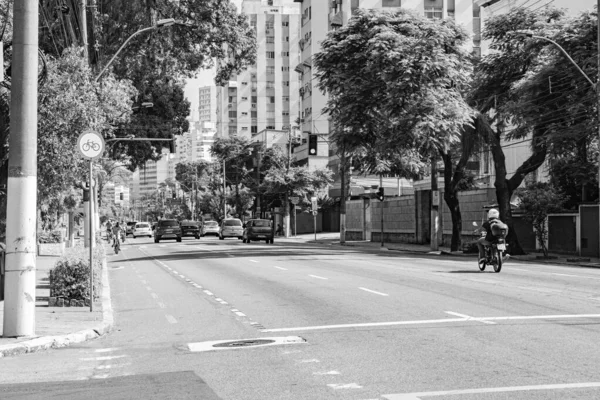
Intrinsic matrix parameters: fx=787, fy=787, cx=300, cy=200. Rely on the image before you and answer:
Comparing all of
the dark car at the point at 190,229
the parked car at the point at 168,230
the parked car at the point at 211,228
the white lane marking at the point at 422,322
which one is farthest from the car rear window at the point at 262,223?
the white lane marking at the point at 422,322

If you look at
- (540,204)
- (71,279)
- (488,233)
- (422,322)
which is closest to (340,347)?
(422,322)

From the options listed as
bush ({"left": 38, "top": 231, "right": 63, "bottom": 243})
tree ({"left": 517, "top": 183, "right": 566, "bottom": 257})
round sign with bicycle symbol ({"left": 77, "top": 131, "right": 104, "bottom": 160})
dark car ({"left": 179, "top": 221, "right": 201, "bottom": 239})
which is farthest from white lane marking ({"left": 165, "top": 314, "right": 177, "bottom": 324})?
dark car ({"left": 179, "top": 221, "right": 201, "bottom": 239})

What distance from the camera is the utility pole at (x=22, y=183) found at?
10.8 metres

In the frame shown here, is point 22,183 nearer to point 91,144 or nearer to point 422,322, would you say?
point 91,144

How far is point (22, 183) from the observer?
10906 millimetres

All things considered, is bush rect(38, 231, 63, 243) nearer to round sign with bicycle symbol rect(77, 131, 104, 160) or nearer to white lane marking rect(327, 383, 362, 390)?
round sign with bicycle symbol rect(77, 131, 104, 160)

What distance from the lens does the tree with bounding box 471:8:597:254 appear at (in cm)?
3288

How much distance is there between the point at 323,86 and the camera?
36719 millimetres

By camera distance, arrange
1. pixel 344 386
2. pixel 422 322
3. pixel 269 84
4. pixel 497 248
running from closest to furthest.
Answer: pixel 344 386 < pixel 422 322 < pixel 497 248 < pixel 269 84

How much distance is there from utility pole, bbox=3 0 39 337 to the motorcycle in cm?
1421

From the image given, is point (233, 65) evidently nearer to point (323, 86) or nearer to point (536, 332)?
point (323, 86)

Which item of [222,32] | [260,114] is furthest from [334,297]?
[260,114]

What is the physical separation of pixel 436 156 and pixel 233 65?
471 inches

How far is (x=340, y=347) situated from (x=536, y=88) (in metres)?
27.3
